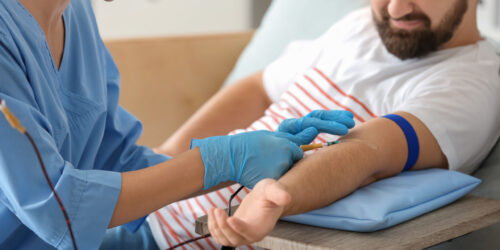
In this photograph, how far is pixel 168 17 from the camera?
4.07 meters

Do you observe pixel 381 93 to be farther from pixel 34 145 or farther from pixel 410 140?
pixel 34 145

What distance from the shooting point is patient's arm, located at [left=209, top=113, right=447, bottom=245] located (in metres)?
0.81

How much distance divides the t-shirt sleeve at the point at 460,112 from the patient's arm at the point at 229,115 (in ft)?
1.80

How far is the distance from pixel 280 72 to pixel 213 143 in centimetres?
68

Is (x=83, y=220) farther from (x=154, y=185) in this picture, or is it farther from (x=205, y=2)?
(x=205, y=2)

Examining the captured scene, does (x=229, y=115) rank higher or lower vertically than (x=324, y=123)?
lower

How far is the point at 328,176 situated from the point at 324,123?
138mm

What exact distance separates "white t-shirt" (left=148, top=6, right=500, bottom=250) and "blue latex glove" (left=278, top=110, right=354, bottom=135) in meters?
0.12

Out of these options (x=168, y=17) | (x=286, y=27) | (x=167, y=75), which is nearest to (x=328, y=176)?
(x=286, y=27)

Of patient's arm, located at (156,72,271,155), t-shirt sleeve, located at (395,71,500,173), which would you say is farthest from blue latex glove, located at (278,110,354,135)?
patient's arm, located at (156,72,271,155)

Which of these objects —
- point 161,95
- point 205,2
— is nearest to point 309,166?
point 161,95

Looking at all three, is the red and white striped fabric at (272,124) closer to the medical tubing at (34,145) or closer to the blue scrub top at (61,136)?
the blue scrub top at (61,136)

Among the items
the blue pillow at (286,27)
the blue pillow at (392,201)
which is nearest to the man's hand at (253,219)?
the blue pillow at (392,201)

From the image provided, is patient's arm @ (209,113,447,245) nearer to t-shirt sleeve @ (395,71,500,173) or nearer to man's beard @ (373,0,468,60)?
t-shirt sleeve @ (395,71,500,173)
